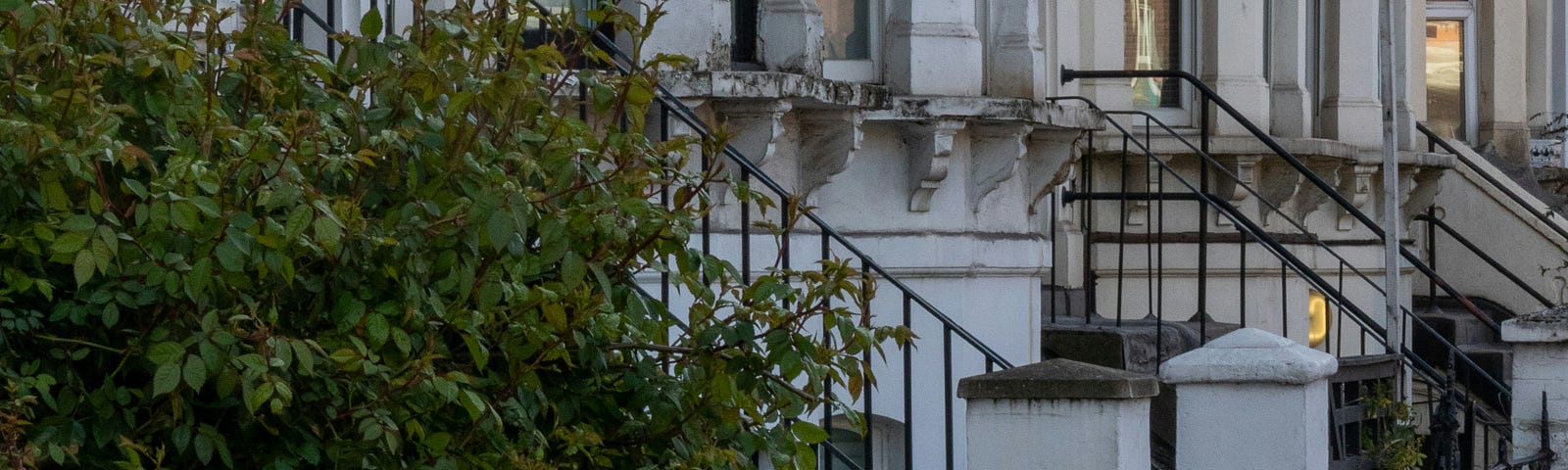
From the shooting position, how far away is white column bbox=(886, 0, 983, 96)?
8133 millimetres

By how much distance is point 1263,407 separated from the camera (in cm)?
590

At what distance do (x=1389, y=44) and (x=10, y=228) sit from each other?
7229 mm

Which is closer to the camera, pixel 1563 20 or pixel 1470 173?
pixel 1470 173

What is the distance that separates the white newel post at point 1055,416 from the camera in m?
5.14

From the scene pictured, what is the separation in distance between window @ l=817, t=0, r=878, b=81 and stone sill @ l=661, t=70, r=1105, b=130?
1.51ft

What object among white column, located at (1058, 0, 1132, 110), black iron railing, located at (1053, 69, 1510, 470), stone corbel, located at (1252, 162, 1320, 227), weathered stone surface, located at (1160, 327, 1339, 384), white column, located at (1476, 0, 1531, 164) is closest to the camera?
weathered stone surface, located at (1160, 327, 1339, 384)

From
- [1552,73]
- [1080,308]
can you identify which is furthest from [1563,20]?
[1080,308]

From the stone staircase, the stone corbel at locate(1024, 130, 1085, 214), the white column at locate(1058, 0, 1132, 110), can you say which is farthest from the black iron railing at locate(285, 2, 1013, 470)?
the stone staircase

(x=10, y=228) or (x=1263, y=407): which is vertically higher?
(x=10, y=228)

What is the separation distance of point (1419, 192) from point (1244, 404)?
8.66 m

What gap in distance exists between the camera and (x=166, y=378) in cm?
370

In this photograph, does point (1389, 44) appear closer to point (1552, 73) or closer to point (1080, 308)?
point (1080, 308)

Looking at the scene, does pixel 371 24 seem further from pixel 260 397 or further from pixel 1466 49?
pixel 1466 49

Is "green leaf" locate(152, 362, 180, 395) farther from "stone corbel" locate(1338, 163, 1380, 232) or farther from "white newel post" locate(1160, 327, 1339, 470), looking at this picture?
"stone corbel" locate(1338, 163, 1380, 232)
